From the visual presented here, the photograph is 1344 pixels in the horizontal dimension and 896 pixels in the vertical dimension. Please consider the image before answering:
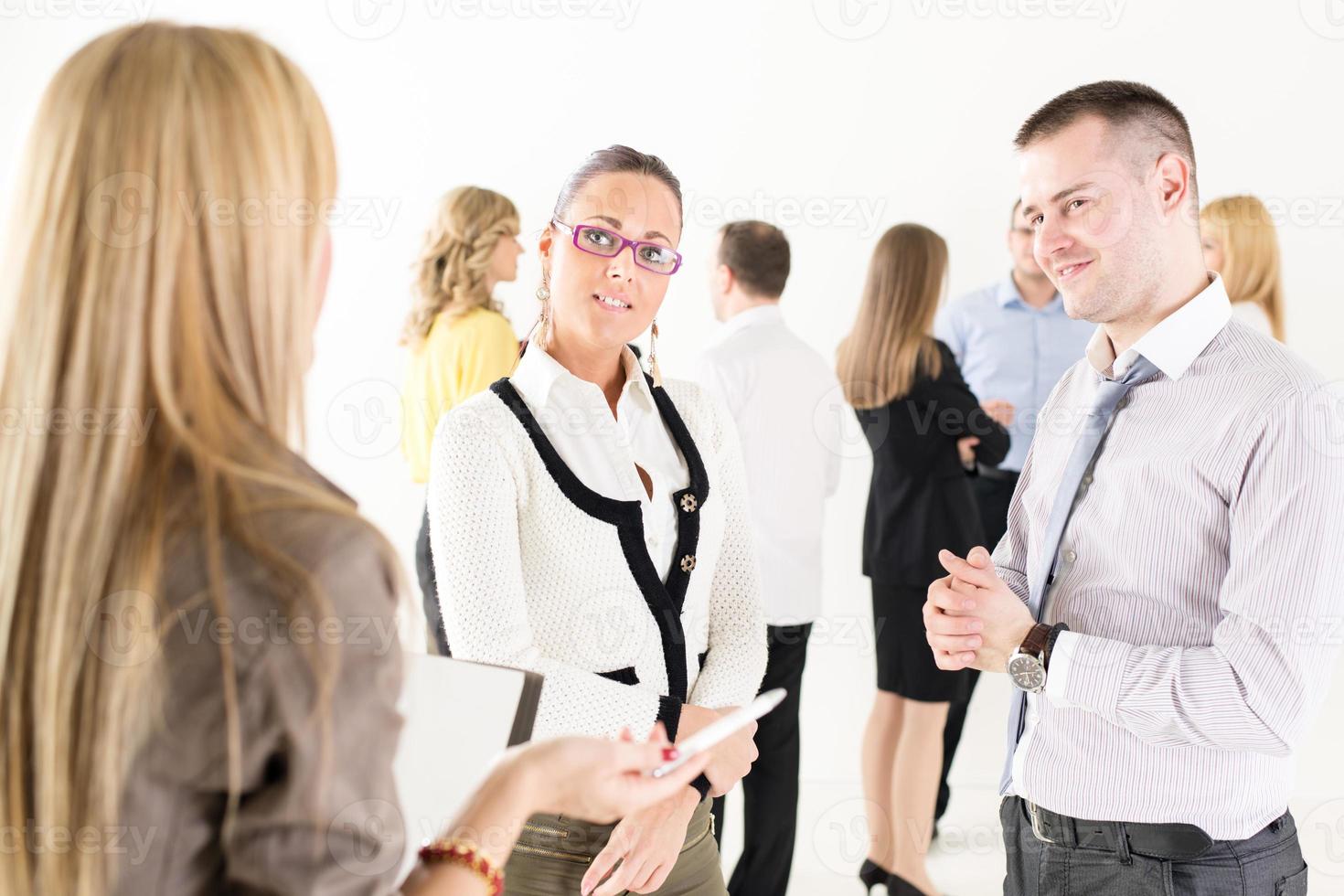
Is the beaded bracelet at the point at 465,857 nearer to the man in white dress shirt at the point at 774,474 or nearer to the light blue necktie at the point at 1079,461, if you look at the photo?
the light blue necktie at the point at 1079,461

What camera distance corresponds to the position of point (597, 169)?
171cm

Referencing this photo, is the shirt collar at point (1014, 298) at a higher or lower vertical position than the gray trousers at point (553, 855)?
higher

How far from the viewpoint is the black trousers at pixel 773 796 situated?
122 inches

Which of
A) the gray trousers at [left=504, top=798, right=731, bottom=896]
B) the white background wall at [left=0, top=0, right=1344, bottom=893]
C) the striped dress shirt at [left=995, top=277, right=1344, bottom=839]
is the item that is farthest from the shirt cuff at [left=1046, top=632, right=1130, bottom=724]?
the white background wall at [left=0, top=0, right=1344, bottom=893]

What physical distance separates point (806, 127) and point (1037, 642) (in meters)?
3.07

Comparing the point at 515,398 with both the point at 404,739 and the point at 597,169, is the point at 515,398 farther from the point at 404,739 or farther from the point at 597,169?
the point at 404,739

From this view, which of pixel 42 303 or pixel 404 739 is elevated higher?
pixel 42 303

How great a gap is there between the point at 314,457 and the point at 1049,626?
3.55m

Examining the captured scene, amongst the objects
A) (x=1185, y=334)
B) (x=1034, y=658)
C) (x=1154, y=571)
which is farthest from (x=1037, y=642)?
(x=1185, y=334)

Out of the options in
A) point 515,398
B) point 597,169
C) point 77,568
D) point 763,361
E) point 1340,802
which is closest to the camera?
point 77,568

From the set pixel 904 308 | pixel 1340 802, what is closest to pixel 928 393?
pixel 904 308

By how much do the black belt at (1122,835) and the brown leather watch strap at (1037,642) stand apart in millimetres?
228

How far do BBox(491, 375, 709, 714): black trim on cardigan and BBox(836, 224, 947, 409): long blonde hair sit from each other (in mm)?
1768

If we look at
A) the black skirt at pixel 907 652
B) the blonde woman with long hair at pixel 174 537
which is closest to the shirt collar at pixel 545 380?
the blonde woman with long hair at pixel 174 537
